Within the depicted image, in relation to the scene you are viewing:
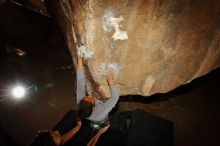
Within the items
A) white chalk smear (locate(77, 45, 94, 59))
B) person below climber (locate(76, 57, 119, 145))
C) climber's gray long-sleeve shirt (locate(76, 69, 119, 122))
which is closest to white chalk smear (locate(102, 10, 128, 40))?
white chalk smear (locate(77, 45, 94, 59))

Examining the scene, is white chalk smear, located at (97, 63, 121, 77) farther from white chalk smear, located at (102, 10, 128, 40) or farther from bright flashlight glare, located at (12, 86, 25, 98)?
bright flashlight glare, located at (12, 86, 25, 98)

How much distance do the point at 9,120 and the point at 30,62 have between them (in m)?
1.77

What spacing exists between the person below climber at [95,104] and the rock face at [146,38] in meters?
0.13

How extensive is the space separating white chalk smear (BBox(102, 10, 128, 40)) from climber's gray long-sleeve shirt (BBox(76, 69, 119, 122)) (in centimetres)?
76

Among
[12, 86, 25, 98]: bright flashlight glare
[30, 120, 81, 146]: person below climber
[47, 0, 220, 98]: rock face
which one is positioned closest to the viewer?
[47, 0, 220, 98]: rock face

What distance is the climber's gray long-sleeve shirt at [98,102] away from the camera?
318 cm

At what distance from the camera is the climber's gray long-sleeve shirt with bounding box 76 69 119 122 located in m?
3.18

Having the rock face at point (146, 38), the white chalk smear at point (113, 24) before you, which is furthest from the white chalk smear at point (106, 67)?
the white chalk smear at point (113, 24)

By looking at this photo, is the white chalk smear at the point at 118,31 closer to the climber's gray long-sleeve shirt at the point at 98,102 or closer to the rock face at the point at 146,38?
the rock face at the point at 146,38

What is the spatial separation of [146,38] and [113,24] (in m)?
0.51

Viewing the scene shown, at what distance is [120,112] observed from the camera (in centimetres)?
438

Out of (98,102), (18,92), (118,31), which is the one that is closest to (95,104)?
(98,102)

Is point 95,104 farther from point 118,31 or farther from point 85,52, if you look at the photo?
point 118,31

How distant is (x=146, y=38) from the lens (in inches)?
115
